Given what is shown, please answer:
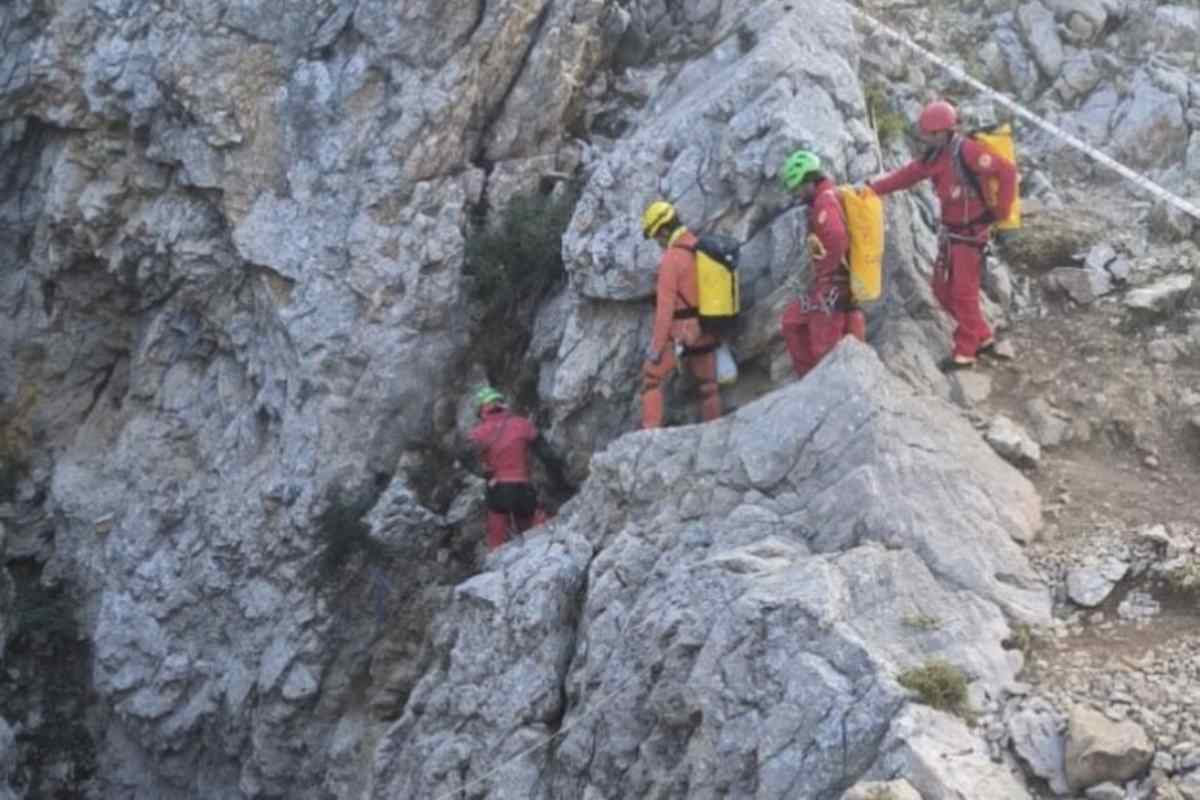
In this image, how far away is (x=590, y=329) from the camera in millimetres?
15461

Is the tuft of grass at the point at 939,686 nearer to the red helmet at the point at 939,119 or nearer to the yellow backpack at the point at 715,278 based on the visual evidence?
the yellow backpack at the point at 715,278

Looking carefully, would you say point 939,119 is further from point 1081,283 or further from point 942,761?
point 942,761

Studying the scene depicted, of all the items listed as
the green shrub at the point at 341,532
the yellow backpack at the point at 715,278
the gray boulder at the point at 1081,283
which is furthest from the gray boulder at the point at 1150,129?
the green shrub at the point at 341,532

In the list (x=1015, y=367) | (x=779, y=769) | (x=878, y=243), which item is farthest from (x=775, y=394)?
(x=779, y=769)

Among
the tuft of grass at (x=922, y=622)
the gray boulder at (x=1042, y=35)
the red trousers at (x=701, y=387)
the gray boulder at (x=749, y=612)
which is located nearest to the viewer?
the gray boulder at (x=749, y=612)

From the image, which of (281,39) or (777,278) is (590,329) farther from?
(281,39)

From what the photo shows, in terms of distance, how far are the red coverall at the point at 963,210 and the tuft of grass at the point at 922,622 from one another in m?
3.78

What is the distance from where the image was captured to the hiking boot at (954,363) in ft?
45.4

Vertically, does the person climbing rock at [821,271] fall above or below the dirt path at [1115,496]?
above

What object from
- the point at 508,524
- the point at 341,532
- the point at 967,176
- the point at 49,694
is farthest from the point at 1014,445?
the point at 49,694

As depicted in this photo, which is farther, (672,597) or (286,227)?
(286,227)

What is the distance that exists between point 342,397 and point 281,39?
4.43 meters

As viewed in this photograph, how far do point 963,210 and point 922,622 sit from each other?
431cm

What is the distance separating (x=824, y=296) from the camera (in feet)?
43.5
